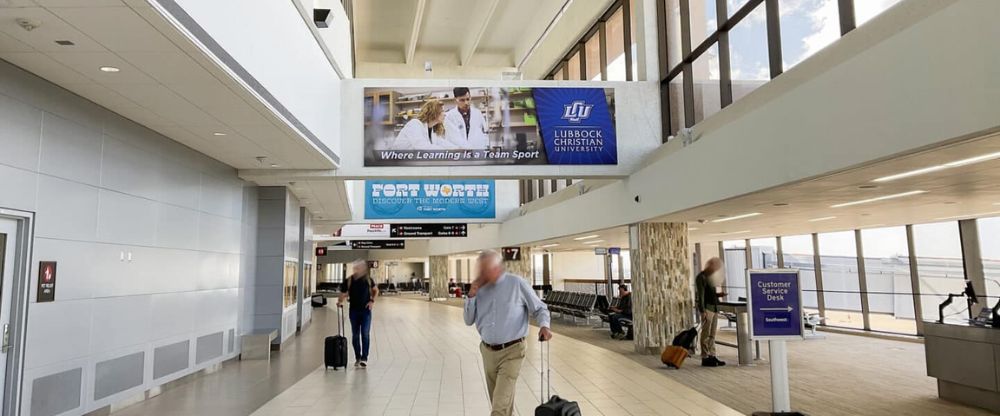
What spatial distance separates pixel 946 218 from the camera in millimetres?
11695

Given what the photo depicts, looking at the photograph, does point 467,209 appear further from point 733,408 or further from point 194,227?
point 733,408

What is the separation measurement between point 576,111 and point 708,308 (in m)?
3.55

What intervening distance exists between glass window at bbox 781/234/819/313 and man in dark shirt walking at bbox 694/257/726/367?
7.51 metres

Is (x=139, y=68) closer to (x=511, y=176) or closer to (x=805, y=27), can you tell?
(x=511, y=176)

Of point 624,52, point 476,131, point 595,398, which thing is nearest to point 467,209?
Result: point 624,52

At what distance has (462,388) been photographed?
7480mm

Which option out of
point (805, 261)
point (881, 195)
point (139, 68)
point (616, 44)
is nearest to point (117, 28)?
point (139, 68)

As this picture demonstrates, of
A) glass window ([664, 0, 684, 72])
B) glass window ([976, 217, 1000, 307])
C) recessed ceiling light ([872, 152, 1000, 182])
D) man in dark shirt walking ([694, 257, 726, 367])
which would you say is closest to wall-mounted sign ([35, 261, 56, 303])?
recessed ceiling light ([872, 152, 1000, 182])

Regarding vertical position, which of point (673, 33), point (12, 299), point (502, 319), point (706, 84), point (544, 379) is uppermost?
point (673, 33)

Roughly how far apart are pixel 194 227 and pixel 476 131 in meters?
4.15

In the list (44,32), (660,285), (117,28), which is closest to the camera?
(117,28)

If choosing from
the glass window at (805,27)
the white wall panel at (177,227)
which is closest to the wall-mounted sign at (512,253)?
the white wall panel at (177,227)

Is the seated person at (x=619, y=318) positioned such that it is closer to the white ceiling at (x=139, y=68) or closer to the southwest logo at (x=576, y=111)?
the southwest logo at (x=576, y=111)

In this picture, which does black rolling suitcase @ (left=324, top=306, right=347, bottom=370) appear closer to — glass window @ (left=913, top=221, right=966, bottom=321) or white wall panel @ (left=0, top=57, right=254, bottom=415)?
white wall panel @ (left=0, top=57, right=254, bottom=415)
